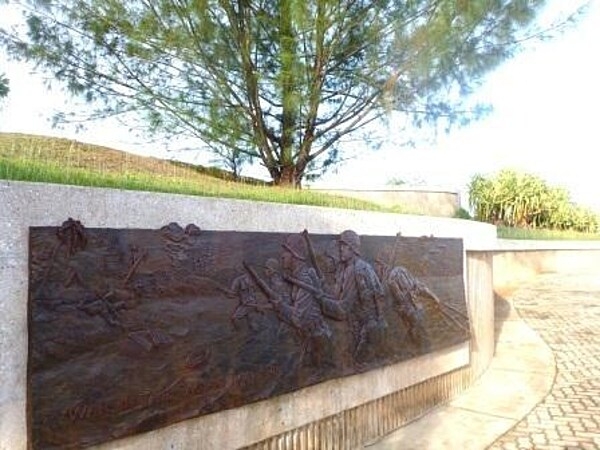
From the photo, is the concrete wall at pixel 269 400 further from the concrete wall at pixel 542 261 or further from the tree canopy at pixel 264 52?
the concrete wall at pixel 542 261

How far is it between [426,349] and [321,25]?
3575 millimetres

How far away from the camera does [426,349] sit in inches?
187

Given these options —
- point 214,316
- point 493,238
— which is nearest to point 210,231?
point 214,316

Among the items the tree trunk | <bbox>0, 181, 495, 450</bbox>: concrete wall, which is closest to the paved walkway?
<bbox>0, 181, 495, 450</bbox>: concrete wall

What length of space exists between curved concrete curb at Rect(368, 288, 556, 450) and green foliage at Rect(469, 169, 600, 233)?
8.64 m

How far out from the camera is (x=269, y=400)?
340cm

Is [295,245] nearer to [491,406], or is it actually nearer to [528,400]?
[491,406]

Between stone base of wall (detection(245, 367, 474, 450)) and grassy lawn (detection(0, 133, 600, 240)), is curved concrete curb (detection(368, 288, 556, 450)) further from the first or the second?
grassy lawn (detection(0, 133, 600, 240))

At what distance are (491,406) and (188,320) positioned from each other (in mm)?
3535

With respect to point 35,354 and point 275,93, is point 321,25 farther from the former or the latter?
point 35,354

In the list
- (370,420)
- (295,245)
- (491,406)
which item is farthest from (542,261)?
(295,245)

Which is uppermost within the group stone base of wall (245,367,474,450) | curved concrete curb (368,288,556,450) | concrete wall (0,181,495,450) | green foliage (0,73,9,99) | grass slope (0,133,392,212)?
green foliage (0,73,9,99)

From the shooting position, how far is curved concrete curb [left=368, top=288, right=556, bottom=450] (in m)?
4.25

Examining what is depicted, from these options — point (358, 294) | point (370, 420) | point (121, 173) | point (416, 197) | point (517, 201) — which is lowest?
point (370, 420)
